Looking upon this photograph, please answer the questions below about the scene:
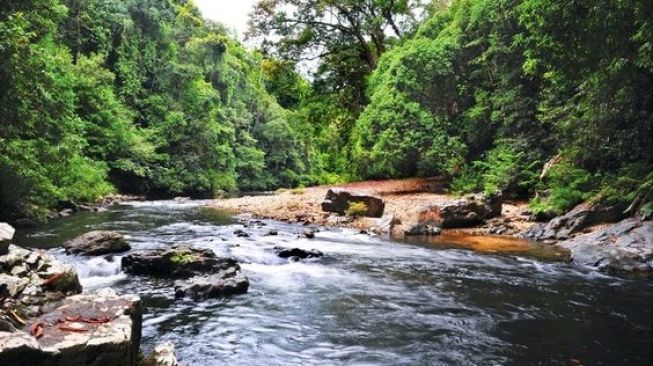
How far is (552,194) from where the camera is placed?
1338cm

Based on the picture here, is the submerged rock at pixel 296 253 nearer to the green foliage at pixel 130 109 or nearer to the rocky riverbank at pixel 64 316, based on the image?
the rocky riverbank at pixel 64 316

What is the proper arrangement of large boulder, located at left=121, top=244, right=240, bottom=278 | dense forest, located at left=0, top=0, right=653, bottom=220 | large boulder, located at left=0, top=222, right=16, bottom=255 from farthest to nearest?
1. dense forest, located at left=0, top=0, right=653, bottom=220
2. large boulder, located at left=121, top=244, right=240, bottom=278
3. large boulder, located at left=0, top=222, right=16, bottom=255

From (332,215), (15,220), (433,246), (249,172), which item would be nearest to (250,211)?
(332,215)

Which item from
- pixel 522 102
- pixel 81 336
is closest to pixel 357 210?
pixel 522 102

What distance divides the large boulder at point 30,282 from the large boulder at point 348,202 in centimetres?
1110

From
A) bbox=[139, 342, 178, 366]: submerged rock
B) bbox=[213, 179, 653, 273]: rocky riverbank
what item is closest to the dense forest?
bbox=[213, 179, 653, 273]: rocky riverbank

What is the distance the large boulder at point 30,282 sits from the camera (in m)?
4.42

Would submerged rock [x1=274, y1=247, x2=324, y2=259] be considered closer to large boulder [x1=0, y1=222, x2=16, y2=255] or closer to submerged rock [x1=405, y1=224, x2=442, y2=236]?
submerged rock [x1=405, y1=224, x2=442, y2=236]

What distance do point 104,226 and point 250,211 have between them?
19.8 feet

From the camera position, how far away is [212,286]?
713cm

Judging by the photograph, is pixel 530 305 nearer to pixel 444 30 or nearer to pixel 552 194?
pixel 552 194

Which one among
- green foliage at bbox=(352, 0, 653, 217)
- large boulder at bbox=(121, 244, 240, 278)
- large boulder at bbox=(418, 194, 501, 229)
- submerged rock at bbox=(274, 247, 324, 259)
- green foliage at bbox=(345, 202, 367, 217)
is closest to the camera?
large boulder at bbox=(121, 244, 240, 278)

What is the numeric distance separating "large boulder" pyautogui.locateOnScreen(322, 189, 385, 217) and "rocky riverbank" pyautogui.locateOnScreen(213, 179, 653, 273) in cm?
23

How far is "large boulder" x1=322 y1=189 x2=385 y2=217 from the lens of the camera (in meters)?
16.0
